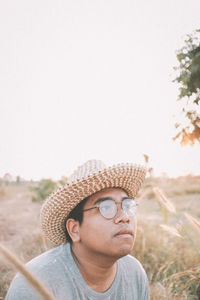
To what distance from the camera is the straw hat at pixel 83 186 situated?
2.01 meters

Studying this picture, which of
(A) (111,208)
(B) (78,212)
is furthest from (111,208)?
(B) (78,212)

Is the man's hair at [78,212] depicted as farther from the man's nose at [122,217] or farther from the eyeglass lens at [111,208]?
the man's nose at [122,217]

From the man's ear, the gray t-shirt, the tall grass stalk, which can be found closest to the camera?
the tall grass stalk

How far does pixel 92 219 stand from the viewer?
1.99m

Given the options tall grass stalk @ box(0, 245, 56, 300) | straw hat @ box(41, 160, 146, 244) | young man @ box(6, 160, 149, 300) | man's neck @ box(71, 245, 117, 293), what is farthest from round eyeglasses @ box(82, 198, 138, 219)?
tall grass stalk @ box(0, 245, 56, 300)

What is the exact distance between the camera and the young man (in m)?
1.82

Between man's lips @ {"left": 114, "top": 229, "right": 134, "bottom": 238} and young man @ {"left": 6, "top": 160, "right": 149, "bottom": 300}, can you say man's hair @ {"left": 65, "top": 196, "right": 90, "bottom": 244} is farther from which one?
man's lips @ {"left": 114, "top": 229, "right": 134, "bottom": 238}

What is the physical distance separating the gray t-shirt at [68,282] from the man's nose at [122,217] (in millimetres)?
510

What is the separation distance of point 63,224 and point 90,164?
614 millimetres

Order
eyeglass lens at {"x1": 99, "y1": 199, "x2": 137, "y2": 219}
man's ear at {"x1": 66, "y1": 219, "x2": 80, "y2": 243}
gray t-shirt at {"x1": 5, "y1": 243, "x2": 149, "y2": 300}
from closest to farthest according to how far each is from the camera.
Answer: gray t-shirt at {"x1": 5, "y1": 243, "x2": 149, "y2": 300}
eyeglass lens at {"x1": 99, "y1": 199, "x2": 137, "y2": 219}
man's ear at {"x1": 66, "y1": 219, "x2": 80, "y2": 243}

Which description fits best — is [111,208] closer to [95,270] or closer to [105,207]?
[105,207]

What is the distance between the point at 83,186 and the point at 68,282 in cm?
72

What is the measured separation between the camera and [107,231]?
1869mm

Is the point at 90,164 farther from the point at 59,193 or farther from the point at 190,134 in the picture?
the point at 190,134
